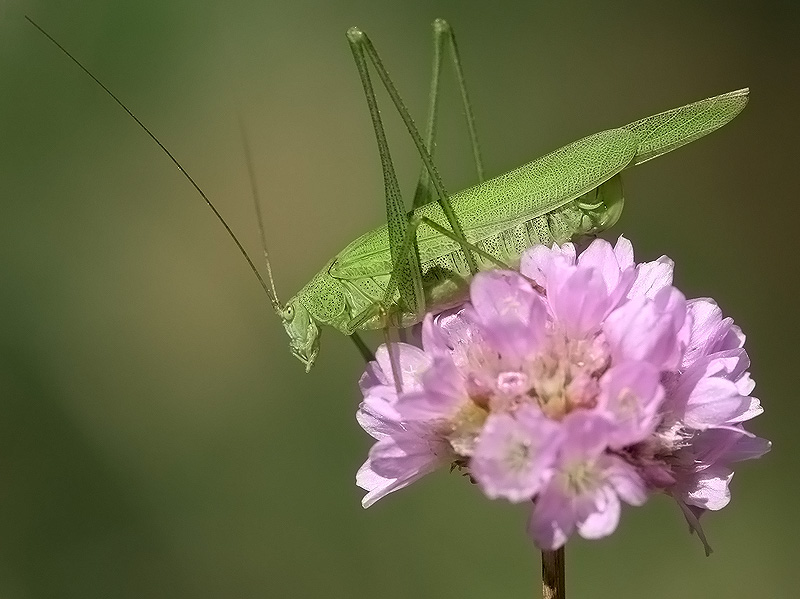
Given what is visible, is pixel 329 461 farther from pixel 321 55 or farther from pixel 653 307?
pixel 653 307

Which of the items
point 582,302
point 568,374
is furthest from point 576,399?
point 582,302

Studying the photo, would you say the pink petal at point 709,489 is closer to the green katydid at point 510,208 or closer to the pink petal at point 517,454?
the pink petal at point 517,454

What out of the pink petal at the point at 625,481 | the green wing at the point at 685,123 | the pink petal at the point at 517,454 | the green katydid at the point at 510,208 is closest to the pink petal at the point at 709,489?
the pink petal at the point at 625,481

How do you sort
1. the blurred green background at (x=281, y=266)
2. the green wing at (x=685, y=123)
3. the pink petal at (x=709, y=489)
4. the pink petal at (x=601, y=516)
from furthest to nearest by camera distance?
the blurred green background at (x=281, y=266)
the green wing at (x=685, y=123)
the pink petal at (x=709, y=489)
the pink petal at (x=601, y=516)

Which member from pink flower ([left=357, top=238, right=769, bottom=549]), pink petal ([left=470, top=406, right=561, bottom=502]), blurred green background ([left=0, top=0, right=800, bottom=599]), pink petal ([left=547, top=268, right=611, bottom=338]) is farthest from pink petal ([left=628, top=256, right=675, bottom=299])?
blurred green background ([left=0, top=0, right=800, bottom=599])

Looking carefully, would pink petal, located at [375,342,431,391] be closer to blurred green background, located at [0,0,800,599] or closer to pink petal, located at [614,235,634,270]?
pink petal, located at [614,235,634,270]

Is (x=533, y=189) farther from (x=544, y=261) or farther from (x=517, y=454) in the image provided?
(x=517, y=454)
